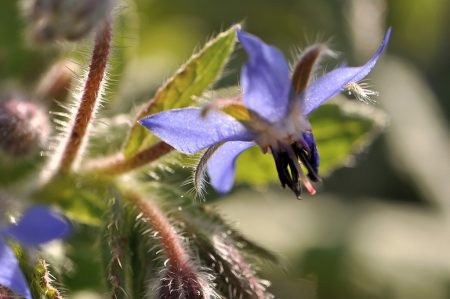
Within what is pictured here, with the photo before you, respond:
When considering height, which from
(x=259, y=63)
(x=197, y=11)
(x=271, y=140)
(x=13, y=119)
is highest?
(x=259, y=63)

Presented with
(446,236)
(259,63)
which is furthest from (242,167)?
(446,236)

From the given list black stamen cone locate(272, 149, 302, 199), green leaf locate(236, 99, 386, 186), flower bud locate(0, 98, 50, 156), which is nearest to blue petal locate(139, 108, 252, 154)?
black stamen cone locate(272, 149, 302, 199)

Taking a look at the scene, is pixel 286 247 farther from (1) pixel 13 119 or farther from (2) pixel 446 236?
(1) pixel 13 119

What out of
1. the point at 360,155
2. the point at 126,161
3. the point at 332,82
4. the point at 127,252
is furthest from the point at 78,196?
the point at 360,155

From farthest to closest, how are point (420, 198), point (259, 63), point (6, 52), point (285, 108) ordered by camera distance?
point (420, 198)
point (6, 52)
point (285, 108)
point (259, 63)

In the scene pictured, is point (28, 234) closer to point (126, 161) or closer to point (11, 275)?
point (11, 275)

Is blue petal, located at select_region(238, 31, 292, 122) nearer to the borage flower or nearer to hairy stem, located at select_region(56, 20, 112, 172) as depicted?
the borage flower

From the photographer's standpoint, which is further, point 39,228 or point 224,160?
point 224,160
